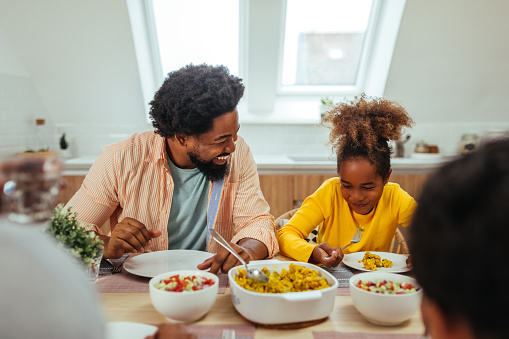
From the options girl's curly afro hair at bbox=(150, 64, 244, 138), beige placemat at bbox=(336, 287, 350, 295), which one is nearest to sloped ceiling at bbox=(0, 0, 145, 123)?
girl's curly afro hair at bbox=(150, 64, 244, 138)

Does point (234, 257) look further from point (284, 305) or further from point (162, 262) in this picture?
point (284, 305)

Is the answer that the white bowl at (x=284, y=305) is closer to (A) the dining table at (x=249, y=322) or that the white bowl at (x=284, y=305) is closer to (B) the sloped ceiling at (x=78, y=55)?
(A) the dining table at (x=249, y=322)

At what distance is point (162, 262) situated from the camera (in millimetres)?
1348

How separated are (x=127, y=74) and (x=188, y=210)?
6.98 feet

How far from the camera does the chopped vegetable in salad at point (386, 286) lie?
38.6 inches

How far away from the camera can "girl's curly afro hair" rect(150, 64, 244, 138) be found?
66.0 inches

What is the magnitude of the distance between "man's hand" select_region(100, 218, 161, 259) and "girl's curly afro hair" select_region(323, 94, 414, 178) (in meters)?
0.81

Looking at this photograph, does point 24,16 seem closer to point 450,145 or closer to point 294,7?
point 294,7

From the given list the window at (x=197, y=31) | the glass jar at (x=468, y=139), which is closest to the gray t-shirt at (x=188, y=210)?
the window at (x=197, y=31)

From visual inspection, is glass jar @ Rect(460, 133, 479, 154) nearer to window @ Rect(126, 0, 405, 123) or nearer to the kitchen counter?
the kitchen counter

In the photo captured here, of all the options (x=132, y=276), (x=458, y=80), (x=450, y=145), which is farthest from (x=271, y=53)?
(x=132, y=276)

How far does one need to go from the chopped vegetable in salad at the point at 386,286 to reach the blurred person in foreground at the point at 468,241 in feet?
1.42

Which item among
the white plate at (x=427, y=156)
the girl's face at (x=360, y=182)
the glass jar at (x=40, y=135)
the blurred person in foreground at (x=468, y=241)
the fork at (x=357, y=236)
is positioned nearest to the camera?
the blurred person in foreground at (x=468, y=241)

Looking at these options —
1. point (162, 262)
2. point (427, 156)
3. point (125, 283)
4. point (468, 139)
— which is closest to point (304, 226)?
point (162, 262)
